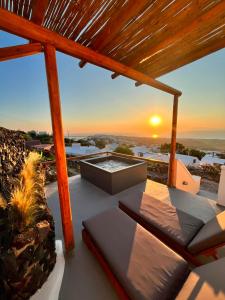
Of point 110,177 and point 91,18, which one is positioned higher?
point 91,18

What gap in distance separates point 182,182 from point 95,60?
3.92m

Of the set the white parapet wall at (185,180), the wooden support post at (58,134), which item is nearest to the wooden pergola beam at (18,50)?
the wooden support post at (58,134)

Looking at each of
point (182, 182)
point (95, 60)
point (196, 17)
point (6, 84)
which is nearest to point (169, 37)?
point (196, 17)

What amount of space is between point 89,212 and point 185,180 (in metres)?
2.96

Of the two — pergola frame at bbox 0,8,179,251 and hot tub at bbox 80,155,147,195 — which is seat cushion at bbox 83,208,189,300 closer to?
pergola frame at bbox 0,8,179,251

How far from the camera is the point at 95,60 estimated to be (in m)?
1.93

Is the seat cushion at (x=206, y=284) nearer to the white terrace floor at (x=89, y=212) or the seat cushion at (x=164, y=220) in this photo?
the seat cushion at (x=164, y=220)

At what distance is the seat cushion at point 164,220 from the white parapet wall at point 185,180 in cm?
191

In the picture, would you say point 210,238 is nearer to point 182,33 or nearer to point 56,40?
point 182,33

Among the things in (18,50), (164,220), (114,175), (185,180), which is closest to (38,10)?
(18,50)

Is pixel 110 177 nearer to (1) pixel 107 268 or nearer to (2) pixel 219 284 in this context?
(1) pixel 107 268

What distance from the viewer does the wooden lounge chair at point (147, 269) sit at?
1103 mm

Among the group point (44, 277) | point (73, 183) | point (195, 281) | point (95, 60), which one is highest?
point (95, 60)

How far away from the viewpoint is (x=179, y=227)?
1.93 m
